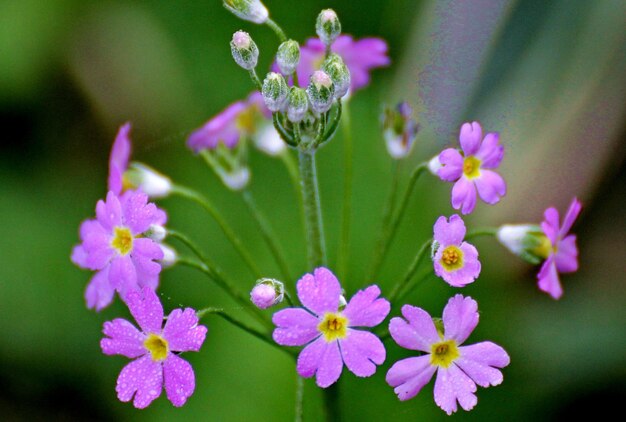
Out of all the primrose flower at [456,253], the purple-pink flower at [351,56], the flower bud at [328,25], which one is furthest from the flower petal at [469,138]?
the purple-pink flower at [351,56]

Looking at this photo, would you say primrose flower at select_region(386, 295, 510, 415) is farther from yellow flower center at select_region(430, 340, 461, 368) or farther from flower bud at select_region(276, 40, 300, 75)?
flower bud at select_region(276, 40, 300, 75)

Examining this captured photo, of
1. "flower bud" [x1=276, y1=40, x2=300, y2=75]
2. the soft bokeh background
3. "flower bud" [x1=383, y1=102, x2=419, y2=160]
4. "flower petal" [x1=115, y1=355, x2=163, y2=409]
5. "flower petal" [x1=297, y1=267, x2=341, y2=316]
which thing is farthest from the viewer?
the soft bokeh background

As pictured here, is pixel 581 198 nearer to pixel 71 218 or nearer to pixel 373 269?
pixel 373 269

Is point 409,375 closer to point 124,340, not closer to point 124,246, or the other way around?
point 124,340

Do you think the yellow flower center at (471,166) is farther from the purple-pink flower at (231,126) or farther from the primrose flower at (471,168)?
the purple-pink flower at (231,126)

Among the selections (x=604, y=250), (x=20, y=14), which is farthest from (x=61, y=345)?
(x=604, y=250)

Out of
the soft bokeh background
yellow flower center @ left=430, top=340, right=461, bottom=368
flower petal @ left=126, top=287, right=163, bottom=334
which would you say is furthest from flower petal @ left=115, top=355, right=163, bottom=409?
the soft bokeh background
